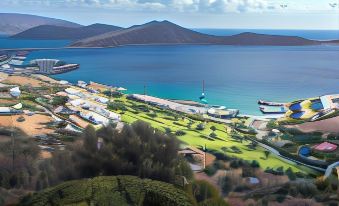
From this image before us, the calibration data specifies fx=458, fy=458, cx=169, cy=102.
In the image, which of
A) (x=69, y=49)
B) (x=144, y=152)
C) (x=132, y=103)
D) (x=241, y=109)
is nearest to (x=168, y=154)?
(x=144, y=152)

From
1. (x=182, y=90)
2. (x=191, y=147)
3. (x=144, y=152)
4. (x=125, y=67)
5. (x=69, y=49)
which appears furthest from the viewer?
(x=69, y=49)

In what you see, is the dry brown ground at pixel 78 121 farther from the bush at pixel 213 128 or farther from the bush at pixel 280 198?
the bush at pixel 280 198

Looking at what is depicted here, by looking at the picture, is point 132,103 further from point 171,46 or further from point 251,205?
point 171,46

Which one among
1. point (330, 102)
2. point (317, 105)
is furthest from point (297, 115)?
point (330, 102)

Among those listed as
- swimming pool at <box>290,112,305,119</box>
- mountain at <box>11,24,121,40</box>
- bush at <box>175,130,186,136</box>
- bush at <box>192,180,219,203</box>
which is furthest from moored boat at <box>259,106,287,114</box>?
mountain at <box>11,24,121,40</box>

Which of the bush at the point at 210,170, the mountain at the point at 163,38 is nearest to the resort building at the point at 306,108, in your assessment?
the bush at the point at 210,170

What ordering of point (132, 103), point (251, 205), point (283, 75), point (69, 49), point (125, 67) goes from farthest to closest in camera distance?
point (69, 49), point (125, 67), point (283, 75), point (132, 103), point (251, 205)

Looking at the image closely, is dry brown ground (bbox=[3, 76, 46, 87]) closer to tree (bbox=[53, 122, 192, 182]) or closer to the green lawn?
the green lawn
